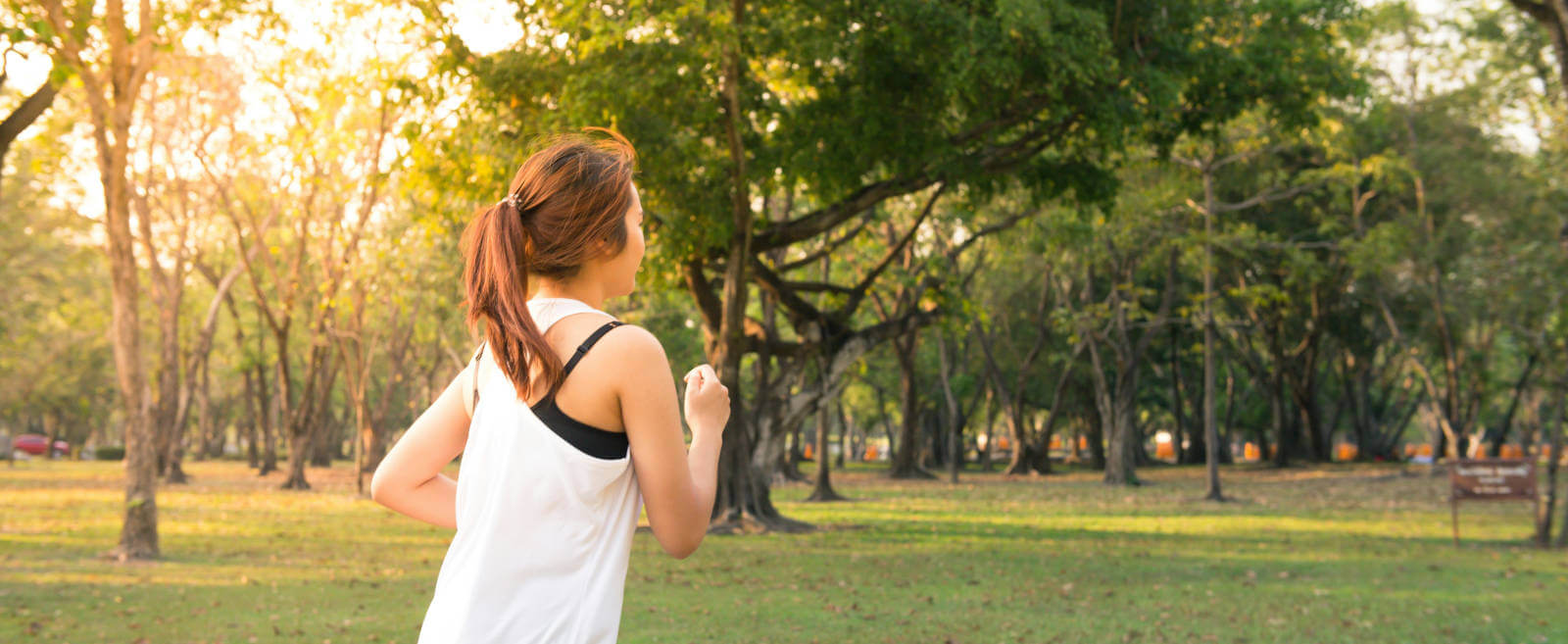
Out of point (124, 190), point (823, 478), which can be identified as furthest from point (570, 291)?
point (823, 478)

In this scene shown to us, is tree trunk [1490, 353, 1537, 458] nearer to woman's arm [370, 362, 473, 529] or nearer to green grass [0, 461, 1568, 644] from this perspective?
green grass [0, 461, 1568, 644]

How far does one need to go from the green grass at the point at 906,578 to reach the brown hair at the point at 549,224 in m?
8.33

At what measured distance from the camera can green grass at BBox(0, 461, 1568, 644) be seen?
421 inches

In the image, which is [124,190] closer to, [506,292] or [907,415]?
[506,292]

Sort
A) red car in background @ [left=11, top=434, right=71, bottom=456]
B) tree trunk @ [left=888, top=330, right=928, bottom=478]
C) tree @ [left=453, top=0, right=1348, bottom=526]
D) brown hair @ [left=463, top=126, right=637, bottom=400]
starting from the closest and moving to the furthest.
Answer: brown hair @ [left=463, top=126, right=637, bottom=400]
tree @ [left=453, top=0, right=1348, bottom=526]
tree trunk @ [left=888, top=330, right=928, bottom=478]
red car in background @ [left=11, top=434, right=71, bottom=456]

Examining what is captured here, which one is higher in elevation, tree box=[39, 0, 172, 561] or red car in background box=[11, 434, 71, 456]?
tree box=[39, 0, 172, 561]

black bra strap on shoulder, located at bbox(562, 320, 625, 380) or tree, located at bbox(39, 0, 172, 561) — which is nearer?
black bra strap on shoulder, located at bbox(562, 320, 625, 380)

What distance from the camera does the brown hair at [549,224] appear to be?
223 centimetres

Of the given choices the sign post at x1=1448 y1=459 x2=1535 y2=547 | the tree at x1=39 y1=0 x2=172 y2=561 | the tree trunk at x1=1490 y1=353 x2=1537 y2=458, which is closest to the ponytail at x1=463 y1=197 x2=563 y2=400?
the tree at x1=39 y1=0 x2=172 y2=561

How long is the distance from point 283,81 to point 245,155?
4303mm

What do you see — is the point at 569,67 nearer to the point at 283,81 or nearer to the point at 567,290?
the point at 283,81

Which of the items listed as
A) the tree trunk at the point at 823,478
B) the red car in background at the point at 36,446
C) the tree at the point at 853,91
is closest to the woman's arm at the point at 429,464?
the tree at the point at 853,91

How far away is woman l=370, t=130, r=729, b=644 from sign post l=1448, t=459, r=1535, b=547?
17.3 m

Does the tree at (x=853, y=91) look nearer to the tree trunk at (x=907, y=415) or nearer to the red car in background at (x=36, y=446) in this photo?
the tree trunk at (x=907, y=415)
